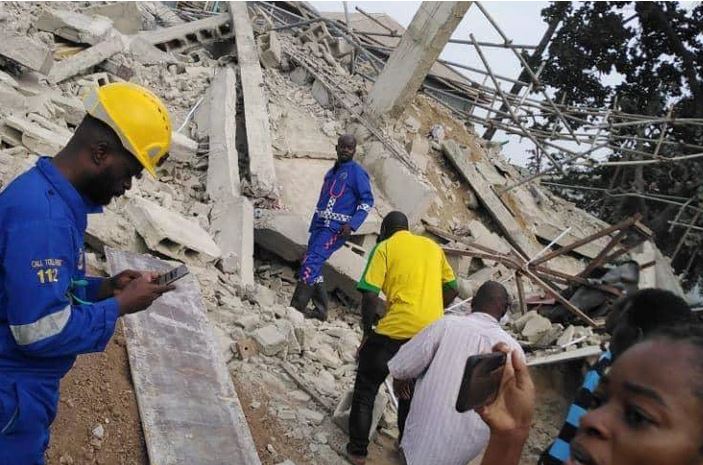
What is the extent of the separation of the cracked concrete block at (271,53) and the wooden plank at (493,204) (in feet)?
10.4

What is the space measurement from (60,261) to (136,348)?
194 centimetres

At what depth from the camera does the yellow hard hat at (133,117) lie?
6.54 feet

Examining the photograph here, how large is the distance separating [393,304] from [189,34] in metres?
9.31

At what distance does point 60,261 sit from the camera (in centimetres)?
184

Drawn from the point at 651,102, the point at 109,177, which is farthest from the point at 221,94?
the point at 651,102

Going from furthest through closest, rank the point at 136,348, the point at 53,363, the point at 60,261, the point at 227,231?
the point at 227,231 → the point at 136,348 → the point at 53,363 → the point at 60,261

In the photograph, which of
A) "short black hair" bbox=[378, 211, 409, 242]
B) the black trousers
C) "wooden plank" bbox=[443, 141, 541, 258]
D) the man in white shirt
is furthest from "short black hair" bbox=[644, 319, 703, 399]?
"wooden plank" bbox=[443, 141, 541, 258]

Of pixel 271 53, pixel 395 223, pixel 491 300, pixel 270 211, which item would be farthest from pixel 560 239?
pixel 491 300

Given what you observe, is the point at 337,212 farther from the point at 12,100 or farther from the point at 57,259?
the point at 57,259

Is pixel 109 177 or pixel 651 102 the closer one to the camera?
pixel 109 177

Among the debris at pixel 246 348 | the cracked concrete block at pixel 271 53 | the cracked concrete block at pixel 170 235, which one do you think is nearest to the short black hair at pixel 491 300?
the debris at pixel 246 348

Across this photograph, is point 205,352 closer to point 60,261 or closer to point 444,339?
point 444,339

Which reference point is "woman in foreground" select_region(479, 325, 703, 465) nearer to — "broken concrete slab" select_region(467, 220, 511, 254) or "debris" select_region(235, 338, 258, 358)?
"debris" select_region(235, 338, 258, 358)

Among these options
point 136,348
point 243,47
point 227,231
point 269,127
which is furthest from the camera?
point 243,47
